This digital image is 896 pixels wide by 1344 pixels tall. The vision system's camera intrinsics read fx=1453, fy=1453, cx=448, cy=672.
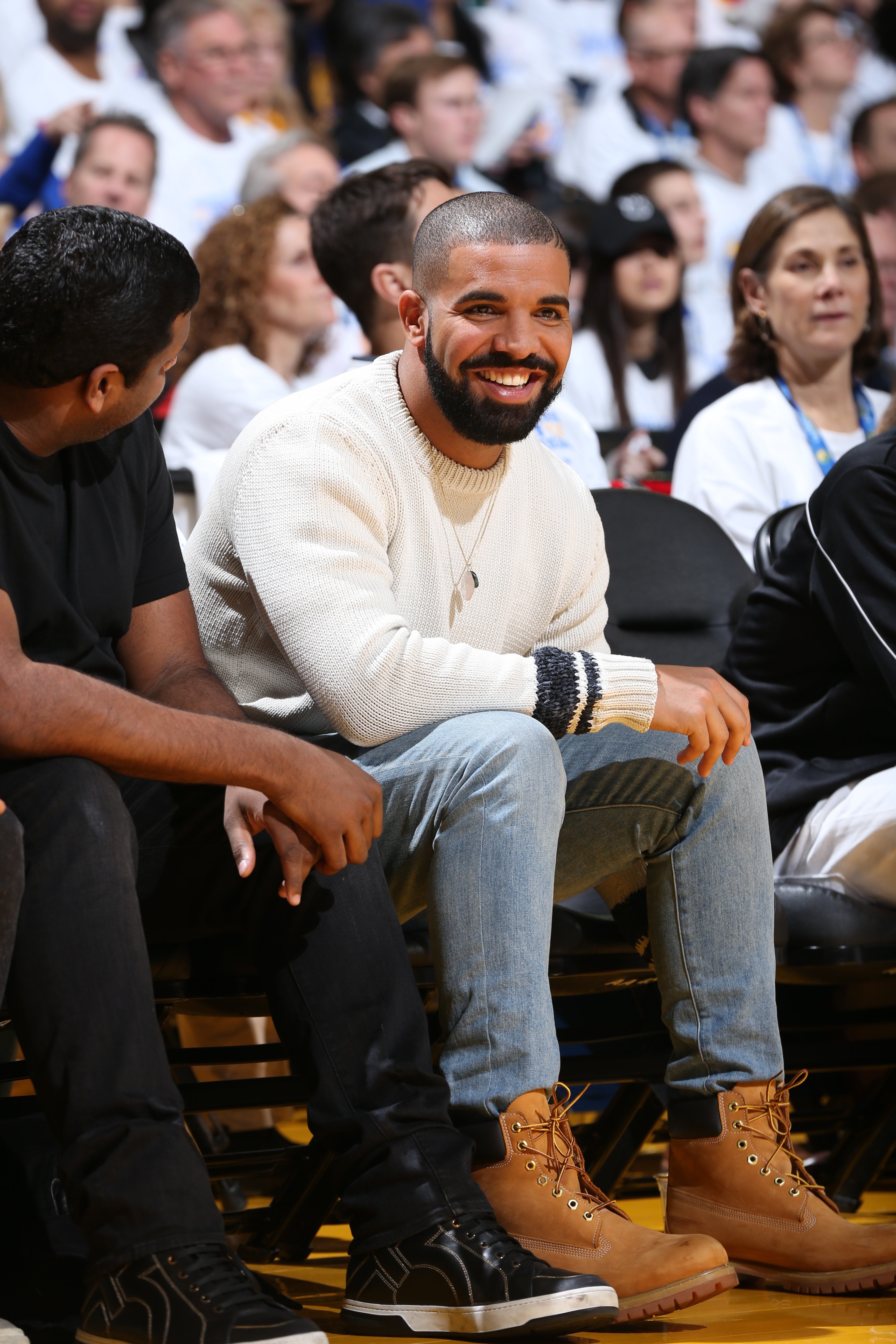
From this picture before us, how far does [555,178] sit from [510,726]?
11.6ft

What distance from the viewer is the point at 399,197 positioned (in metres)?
2.78

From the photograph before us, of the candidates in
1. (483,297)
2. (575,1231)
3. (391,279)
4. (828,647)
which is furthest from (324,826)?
(391,279)

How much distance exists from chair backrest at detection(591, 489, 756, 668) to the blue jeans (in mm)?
619

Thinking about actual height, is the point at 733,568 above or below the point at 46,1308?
above

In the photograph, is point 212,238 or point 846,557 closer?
point 846,557

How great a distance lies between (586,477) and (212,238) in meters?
1.31

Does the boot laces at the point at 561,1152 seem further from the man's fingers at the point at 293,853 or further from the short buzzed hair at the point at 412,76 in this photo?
the short buzzed hair at the point at 412,76

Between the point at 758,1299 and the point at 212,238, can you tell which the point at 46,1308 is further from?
the point at 212,238

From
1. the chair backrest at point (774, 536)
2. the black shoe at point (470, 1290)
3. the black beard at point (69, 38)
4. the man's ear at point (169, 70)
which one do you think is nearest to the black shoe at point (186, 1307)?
the black shoe at point (470, 1290)

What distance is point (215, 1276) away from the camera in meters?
1.19

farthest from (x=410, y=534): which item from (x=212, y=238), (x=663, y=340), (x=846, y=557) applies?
(x=663, y=340)

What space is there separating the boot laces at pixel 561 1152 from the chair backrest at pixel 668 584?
3.07 ft

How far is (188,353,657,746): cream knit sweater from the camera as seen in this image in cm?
152

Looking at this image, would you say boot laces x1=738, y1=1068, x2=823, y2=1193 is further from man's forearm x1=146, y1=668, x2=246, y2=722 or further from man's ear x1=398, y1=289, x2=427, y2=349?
man's ear x1=398, y1=289, x2=427, y2=349
